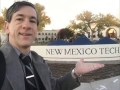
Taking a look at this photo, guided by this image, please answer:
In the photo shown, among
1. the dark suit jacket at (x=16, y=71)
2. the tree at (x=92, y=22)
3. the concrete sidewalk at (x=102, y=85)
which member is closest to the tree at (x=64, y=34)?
the tree at (x=92, y=22)

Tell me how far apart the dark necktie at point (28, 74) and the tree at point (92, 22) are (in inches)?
503

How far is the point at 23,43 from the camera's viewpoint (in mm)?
1604

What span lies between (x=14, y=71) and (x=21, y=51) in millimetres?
150

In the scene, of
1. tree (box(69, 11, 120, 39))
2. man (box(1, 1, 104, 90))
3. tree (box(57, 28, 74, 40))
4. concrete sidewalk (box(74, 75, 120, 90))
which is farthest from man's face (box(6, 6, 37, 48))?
tree (box(69, 11, 120, 39))

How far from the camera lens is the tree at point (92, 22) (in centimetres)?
1521

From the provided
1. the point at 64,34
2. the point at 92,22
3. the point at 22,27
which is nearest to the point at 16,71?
the point at 22,27

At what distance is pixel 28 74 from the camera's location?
1.59m

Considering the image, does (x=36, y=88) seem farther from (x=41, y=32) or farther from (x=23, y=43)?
(x=41, y=32)

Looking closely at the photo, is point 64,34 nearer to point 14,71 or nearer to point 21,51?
point 21,51

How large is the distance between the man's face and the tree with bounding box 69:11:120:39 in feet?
41.8

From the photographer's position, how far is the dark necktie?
156cm

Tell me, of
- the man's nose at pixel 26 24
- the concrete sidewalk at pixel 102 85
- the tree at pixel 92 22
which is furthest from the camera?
the tree at pixel 92 22

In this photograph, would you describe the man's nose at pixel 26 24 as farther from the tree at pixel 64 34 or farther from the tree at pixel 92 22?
the tree at pixel 92 22

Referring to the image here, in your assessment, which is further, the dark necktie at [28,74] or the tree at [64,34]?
the tree at [64,34]
